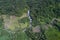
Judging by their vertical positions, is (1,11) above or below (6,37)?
above

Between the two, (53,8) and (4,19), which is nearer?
(4,19)

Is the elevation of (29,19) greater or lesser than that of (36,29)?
greater

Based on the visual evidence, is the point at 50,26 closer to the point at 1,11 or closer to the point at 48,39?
the point at 48,39

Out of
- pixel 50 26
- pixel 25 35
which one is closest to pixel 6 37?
pixel 25 35

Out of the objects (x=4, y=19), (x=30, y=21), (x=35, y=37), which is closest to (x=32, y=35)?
(x=35, y=37)

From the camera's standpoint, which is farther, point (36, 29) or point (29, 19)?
point (29, 19)

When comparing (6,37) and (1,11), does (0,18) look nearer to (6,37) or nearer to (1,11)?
(1,11)
